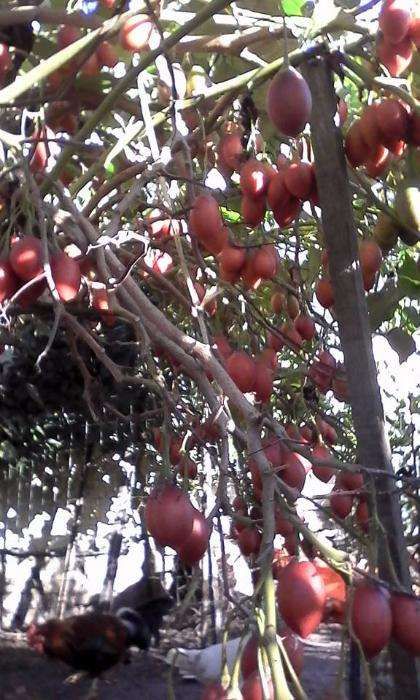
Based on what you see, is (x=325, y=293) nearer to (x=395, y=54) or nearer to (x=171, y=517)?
(x=395, y=54)

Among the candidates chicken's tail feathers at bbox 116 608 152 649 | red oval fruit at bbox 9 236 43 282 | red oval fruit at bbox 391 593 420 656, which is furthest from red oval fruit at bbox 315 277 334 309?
chicken's tail feathers at bbox 116 608 152 649

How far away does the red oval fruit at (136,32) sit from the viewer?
1.10 m

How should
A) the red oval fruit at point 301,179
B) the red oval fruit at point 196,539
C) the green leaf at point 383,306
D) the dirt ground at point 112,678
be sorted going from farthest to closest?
1. the dirt ground at point 112,678
2. the green leaf at point 383,306
3. the red oval fruit at point 301,179
4. the red oval fruit at point 196,539

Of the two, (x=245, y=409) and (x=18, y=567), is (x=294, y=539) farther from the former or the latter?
(x=18, y=567)

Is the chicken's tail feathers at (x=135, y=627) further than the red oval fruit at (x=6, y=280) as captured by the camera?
Yes

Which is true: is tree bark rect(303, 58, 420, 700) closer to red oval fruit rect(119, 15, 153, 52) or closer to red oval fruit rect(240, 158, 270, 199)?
red oval fruit rect(240, 158, 270, 199)

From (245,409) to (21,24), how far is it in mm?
726

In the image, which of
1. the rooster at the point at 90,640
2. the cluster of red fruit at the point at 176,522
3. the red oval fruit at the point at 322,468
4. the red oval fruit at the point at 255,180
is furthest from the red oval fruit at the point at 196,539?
the rooster at the point at 90,640

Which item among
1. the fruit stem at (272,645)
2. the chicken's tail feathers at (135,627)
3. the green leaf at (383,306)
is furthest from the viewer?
the chicken's tail feathers at (135,627)

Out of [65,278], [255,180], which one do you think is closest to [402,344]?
[255,180]

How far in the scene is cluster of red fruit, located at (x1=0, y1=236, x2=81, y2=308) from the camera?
863 mm

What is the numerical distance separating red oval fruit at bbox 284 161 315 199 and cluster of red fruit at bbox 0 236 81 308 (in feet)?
0.88

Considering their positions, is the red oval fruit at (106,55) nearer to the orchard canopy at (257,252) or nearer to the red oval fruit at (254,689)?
the orchard canopy at (257,252)

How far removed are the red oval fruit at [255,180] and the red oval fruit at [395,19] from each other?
0.24m
